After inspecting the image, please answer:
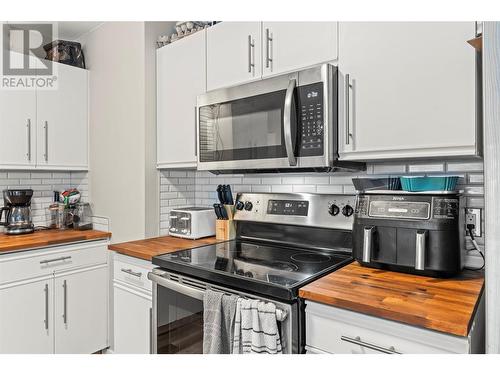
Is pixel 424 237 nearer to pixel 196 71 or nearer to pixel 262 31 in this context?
pixel 262 31

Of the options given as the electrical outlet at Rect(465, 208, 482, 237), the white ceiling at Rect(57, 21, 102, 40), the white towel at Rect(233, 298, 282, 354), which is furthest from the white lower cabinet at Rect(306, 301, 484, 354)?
the white ceiling at Rect(57, 21, 102, 40)

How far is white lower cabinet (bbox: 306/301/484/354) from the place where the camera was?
100cm

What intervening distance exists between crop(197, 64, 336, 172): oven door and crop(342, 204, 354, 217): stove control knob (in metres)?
0.37

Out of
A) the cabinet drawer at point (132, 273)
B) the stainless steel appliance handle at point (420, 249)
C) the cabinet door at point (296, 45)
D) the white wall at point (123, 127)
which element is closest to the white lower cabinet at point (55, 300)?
the white wall at point (123, 127)

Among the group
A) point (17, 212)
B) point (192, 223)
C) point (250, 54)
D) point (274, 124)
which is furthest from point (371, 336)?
point (17, 212)

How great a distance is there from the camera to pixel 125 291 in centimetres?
205

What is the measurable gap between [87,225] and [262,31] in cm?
193

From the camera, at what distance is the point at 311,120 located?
5.18ft

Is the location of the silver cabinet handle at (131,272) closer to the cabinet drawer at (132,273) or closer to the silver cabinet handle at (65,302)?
the cabinet drawer at (132,273)

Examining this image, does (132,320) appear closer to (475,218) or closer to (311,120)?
(311,120)

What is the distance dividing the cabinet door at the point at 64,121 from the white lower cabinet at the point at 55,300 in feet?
2.33

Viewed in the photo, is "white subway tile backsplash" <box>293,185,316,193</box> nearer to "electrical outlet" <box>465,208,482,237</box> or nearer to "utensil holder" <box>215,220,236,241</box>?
"utensil holder" <box>215,220,236,241</box>

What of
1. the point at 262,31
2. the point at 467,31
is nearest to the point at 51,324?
the point at 262,31

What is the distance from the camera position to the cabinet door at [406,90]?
1.26 m
